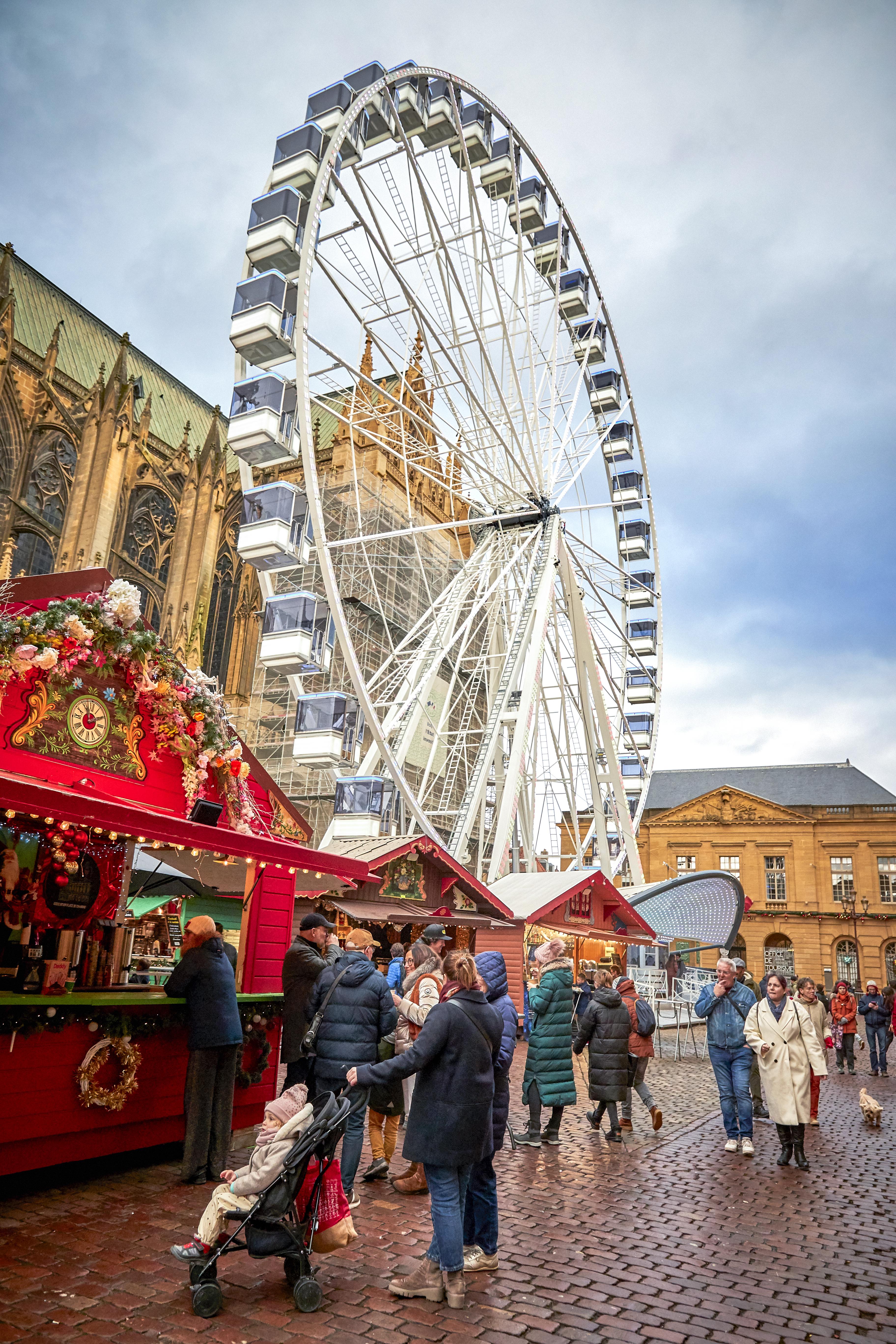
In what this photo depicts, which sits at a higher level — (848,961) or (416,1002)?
(848,961)

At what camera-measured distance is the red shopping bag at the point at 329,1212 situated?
476cm

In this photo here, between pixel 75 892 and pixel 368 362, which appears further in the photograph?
pixel 368 362

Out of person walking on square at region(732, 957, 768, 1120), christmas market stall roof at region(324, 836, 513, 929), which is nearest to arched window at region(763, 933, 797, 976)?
christmas market stall roof at region(324, 836, 513, 929)

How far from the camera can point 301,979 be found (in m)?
7.44

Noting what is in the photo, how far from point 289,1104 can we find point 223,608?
107 ft

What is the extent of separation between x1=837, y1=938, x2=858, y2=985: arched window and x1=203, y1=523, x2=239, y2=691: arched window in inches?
1525

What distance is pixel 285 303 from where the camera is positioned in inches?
531

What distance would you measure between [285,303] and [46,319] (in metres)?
28.0

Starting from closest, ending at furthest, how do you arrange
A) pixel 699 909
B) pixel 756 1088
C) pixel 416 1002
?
pixel 416 1002 → pixel 756 1088 → pixel 699 909

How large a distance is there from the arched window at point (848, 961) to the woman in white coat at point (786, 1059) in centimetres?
4966

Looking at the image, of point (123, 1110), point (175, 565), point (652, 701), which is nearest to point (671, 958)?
point (652, 701)

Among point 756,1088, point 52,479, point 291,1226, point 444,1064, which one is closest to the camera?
point 291,1226

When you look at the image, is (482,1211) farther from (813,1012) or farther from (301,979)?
(813,1012)

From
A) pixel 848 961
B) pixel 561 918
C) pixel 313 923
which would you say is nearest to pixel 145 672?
pixel 313 923
